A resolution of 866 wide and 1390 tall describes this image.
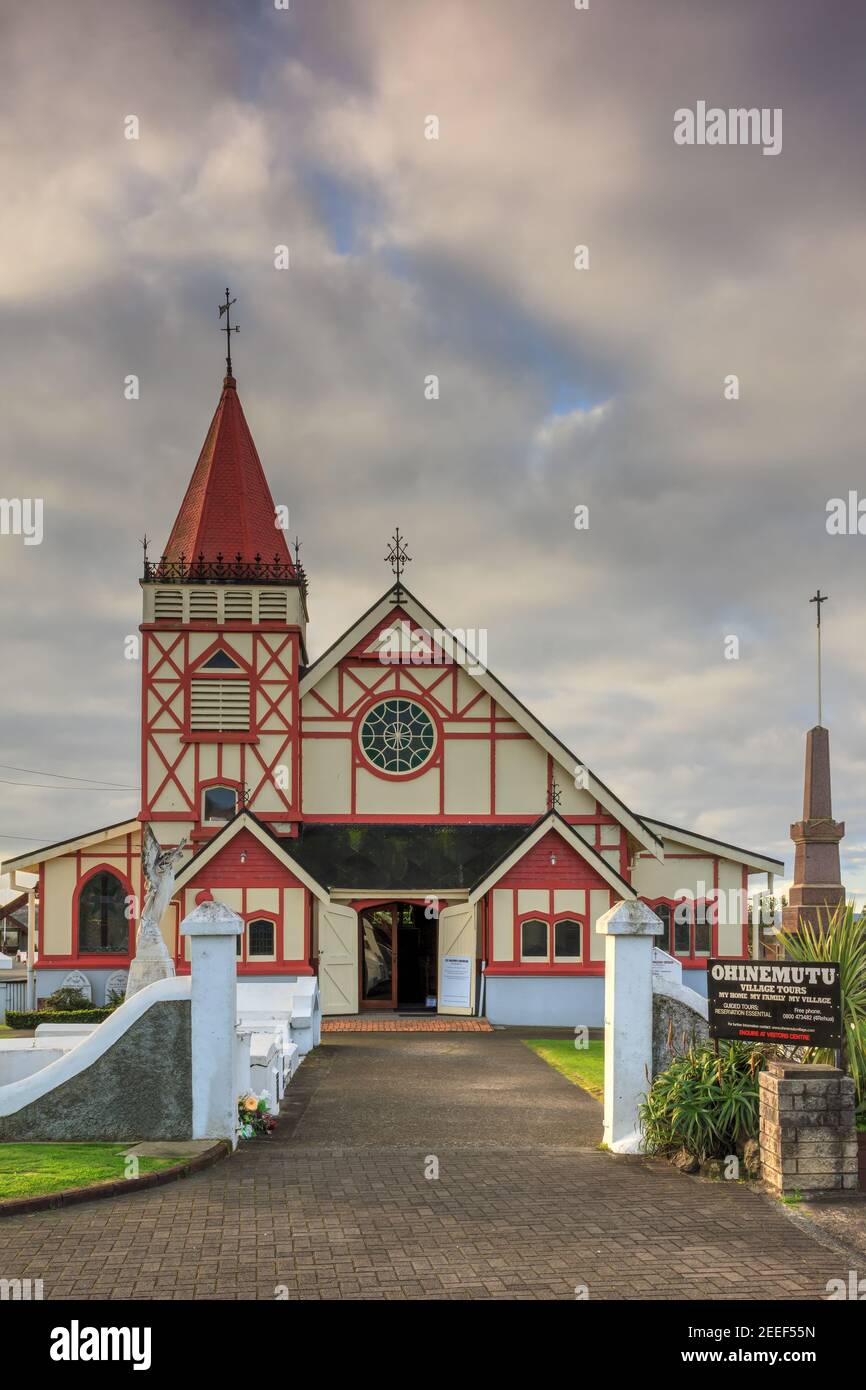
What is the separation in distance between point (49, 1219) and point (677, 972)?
1791 centimetres

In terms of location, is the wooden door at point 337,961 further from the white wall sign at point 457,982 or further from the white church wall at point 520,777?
the white church wall at point 520,777

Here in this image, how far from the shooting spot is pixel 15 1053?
14.0m

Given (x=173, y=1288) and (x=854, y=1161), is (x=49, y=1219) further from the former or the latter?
(x=854, y=1161)

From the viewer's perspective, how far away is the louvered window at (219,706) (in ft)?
97.0

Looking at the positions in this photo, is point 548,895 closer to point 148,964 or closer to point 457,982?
point 457,982

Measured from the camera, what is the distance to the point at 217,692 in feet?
97.4

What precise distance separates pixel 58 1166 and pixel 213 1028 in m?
1.85

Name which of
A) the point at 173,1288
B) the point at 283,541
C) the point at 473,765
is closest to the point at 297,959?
the point at 473,765

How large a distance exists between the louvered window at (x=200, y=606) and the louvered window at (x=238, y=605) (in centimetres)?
34

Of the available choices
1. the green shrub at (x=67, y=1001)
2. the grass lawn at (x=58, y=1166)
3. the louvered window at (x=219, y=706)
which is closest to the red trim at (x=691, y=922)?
the louvered window at (x=219, y=706)

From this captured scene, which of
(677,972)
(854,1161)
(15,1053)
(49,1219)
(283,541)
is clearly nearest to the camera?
(49,1219)

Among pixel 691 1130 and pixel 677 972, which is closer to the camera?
pixel 691 1130

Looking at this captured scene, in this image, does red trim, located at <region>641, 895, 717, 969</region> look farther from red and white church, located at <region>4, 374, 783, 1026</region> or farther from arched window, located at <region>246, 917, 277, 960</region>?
arched window, located at <region>246, 917, 277, 960</region>
